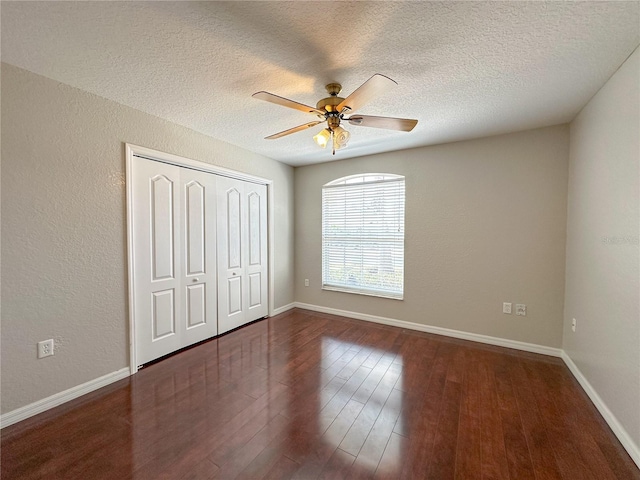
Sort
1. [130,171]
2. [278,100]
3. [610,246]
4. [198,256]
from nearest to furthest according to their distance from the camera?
1. [278,100]
2. [610,246]
3. [130,171]
4. [198,256]

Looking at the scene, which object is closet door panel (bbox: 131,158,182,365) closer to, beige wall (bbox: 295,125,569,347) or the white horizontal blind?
the white horizontal blind

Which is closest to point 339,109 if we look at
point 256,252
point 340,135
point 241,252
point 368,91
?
point 340,135

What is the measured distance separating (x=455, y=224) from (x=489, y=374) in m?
1.66

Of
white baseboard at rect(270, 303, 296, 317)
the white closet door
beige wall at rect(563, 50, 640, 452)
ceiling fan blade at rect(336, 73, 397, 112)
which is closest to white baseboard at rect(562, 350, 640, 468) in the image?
beige wall at rect(563, 50, 640, 452)

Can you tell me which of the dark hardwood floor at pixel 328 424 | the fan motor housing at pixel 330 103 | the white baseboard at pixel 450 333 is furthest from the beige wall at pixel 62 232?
the white baseboard at pixel 450 333

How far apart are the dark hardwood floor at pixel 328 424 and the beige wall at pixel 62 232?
33 centimetres

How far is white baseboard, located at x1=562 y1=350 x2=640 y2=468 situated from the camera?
1.53 metres

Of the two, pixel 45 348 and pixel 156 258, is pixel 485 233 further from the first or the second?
pixel 45 348

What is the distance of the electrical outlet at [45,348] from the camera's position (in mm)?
1923

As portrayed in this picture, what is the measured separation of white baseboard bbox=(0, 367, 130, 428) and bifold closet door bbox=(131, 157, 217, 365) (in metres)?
0.22

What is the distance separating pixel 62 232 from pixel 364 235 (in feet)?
10.8

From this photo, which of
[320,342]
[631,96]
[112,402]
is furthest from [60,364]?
[631,96]

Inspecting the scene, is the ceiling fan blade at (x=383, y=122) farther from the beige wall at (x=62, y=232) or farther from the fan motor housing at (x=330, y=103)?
the beige wall at (x=62, y=232)

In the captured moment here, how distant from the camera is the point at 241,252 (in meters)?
3.65
